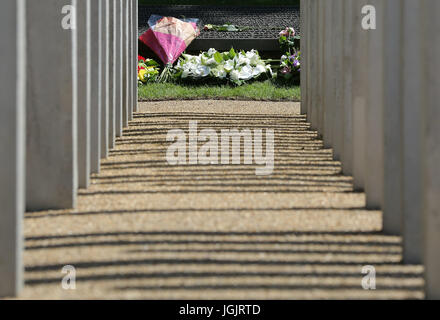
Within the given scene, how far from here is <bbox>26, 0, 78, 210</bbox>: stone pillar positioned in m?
6.30

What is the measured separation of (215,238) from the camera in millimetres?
5422

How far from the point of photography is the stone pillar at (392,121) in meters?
5.57

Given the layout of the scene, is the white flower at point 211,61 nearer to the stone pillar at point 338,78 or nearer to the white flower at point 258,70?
the white flower at point 258,70

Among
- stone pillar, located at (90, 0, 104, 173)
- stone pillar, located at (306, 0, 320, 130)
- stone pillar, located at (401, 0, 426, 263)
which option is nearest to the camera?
stone pillar, located at (401, 0, 426, 263)

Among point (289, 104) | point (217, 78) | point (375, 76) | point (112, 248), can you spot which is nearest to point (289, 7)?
point (217, 78)

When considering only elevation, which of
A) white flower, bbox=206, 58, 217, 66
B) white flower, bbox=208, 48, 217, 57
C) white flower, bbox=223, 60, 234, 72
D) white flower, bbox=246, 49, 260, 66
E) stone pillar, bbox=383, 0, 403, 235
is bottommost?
stone pillar, bbox=383, 0, 403, 235

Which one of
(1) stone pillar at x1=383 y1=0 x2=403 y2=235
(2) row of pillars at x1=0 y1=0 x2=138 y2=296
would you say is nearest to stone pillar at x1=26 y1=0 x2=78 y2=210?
(2) row of pillars at x1=0 y1=0 x2=138 y2=296

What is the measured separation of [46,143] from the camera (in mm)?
6430

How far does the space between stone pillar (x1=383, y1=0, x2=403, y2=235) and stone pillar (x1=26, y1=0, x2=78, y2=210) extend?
2182 mm

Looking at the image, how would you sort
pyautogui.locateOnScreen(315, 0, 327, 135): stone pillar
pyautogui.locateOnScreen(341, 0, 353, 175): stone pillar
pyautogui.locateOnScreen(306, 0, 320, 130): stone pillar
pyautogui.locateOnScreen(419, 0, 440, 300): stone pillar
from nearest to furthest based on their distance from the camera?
pyautogui.locateOnScreen(419, 0, 440, 300): stone pillar, pyautogui.locateOnScreen(341, 0, 353, 175): stone pillar, pyautogui.locateOnScreen(315, 0, 327, 135): stone pillar, pyautogui.locateOnScreen(306, 0, 320, 130): stone pillar

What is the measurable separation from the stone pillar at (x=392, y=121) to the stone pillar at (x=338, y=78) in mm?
2863

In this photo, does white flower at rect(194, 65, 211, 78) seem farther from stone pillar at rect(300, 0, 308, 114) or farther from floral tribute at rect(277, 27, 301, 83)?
stone pillar at rect(300, 0, 308, 114)

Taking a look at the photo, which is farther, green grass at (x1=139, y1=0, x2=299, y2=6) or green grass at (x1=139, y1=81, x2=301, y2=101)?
green grass at (x1=139, y1=0, x2=299, y2=6)
